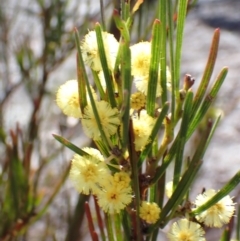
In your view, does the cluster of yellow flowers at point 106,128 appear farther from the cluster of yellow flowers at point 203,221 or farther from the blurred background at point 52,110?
the blurred background at point 52,110

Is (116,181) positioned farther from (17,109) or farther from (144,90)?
(17,109)

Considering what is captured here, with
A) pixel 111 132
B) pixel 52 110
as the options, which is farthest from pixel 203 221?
pixel 52 110

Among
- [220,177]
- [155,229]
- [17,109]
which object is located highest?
[17,109]

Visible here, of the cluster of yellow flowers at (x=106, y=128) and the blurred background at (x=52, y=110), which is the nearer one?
the cluster of yellow flowers at (x=106, y=128)

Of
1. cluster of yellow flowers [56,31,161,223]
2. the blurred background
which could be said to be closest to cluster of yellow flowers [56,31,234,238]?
cluster of yellow flowers [56,31,161,223]

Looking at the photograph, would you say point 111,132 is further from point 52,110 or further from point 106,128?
point 52,110

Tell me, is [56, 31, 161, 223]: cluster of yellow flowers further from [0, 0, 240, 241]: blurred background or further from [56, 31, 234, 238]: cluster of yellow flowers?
[0, 0, 240, 241]: blurred background

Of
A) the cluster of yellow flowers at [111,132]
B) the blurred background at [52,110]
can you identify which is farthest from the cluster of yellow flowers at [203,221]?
the blurred background at [52,110]

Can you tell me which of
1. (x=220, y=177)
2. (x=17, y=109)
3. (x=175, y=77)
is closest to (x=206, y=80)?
(x=175, y=77)
